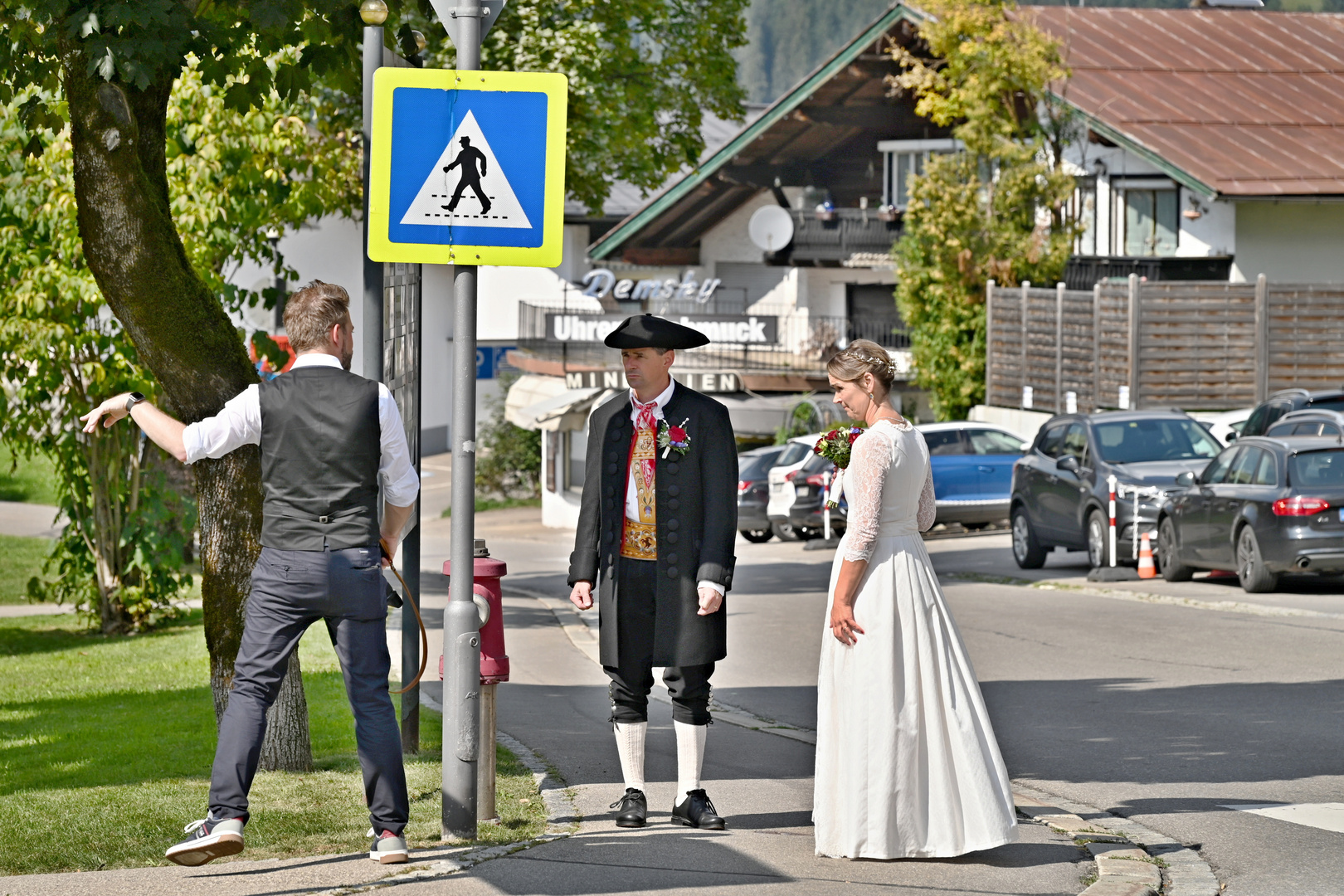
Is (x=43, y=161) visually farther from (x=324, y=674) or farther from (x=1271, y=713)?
(x=1271, y=713)

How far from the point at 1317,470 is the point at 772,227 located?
1049 inches

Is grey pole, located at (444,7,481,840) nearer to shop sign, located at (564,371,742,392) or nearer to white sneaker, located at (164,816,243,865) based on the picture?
white sneaker, located at (164,816,243,865)

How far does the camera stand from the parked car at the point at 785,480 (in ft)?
94.1

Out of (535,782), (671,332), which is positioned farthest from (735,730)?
(671,332)

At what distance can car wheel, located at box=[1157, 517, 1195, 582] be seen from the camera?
18391mm

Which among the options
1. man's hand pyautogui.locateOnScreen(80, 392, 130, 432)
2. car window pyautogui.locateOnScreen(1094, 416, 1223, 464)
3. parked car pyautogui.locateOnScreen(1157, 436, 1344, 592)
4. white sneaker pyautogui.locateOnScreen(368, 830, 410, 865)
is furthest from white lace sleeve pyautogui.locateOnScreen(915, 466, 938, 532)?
car window pyautogui.locateOnScreen(1094, 416, 1223, 464)

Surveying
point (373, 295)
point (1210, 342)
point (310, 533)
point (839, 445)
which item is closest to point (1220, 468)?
point (839, 445)

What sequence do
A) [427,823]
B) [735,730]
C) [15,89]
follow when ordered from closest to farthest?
[427,823]
[15,89]
[735,730]

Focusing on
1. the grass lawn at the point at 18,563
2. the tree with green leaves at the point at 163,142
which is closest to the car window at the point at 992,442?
the grass lawn at the point at 18,563

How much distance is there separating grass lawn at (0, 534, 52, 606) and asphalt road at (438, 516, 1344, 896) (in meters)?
8.84

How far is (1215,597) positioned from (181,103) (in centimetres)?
1033

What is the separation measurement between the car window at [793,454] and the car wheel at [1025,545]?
733 centimetres

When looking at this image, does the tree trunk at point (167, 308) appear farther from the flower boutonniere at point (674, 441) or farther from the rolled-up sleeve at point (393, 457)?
the flower boutonniere at point (674, 441)

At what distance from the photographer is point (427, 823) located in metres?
6.71
